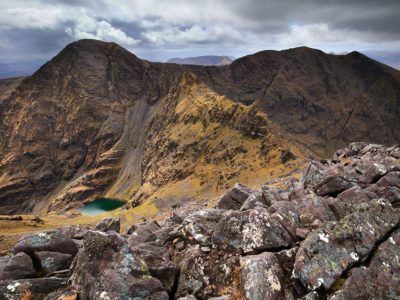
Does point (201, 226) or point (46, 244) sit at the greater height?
point (201, 226)

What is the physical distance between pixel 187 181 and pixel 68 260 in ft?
549

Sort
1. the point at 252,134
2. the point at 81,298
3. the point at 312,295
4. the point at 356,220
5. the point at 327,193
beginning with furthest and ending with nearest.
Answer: the point at 252,134, the point at 327,193, the point at 356,220, the point at 81,298, the point at 312,295

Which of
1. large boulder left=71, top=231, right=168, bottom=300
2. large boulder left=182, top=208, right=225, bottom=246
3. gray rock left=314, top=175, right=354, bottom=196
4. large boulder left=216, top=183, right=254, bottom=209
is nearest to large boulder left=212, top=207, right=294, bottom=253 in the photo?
large boulder left=182, top=208, right=225, bottom=246

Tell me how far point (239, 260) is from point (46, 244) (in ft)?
41.9

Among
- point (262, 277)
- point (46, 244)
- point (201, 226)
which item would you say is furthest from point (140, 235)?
point (262, 277)

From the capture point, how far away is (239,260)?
21391 mm

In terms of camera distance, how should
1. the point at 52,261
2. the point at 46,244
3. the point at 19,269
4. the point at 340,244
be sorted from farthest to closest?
1. the point at 46,244
2. the point at 52,261
3. the point at 19,269
4. the point at 340,244

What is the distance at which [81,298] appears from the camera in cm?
1923

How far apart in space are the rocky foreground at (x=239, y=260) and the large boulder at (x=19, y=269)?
6cm

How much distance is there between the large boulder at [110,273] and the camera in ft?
63.0

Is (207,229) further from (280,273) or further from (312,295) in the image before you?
(312,295)

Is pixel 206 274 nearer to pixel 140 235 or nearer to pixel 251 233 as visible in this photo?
pixel 251 233

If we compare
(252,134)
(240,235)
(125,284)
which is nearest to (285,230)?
(240,235)

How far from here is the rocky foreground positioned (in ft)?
61.9
